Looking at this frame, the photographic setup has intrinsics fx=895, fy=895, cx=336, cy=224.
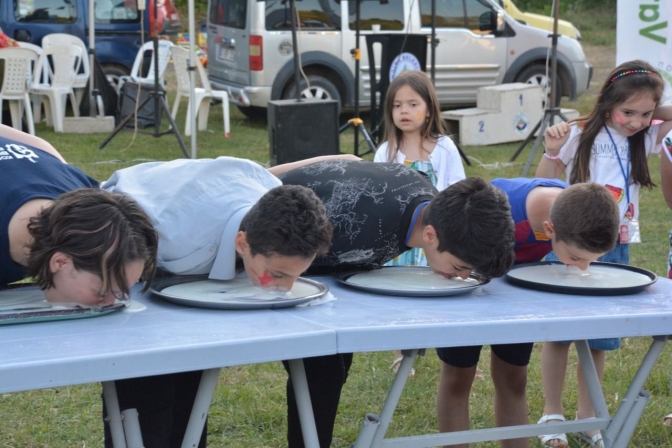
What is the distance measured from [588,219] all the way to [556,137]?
3.34 ft

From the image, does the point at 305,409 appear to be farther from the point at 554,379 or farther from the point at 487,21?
the point at 487,21

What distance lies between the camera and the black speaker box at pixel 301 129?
7102 millimetres

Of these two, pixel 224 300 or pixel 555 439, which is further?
pixel 555 439

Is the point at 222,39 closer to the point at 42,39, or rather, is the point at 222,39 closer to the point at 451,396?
the point at 42,39

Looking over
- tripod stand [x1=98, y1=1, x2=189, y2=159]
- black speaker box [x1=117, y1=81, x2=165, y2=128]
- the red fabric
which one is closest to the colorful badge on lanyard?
tripod stand [x1=98, y1=1, x2=189, y2=159]

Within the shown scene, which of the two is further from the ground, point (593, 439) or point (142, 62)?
point (142, 62)

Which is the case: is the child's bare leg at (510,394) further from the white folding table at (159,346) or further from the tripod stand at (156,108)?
the tripod stand at (156,108)

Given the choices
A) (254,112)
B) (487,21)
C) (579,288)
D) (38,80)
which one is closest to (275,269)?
(579,288)

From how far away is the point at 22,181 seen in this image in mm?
1938

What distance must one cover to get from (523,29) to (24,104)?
548 cm

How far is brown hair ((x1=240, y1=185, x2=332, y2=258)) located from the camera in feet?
6.36

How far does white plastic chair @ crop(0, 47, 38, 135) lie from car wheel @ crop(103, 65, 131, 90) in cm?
134

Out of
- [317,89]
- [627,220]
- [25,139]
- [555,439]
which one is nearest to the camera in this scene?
[25,139]

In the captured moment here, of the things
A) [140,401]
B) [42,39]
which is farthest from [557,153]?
[42,39]
